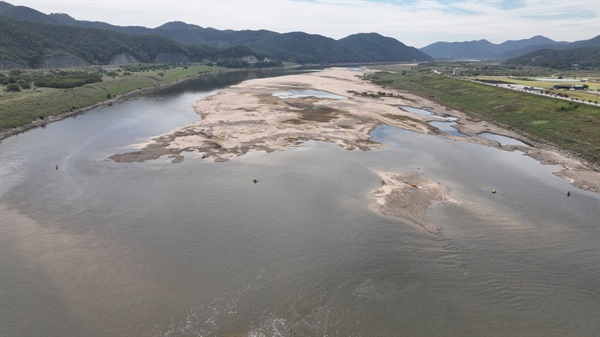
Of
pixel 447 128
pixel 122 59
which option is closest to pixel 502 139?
pixel 447 128

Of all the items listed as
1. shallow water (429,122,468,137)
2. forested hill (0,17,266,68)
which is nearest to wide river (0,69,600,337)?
shallow water (429,122,468,137)

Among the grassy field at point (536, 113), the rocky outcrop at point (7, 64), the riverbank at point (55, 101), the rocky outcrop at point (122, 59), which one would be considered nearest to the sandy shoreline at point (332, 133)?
the grassy field at point (536, 113)

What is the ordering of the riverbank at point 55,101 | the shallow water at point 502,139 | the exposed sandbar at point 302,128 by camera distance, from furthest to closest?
the riverbank at point 55,101
the shallow water at point 502,139
the exposed sandbar at point 302,128

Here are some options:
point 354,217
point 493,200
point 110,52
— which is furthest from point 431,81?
point 110,52

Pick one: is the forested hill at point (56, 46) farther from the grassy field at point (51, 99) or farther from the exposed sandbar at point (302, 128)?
the exposed sandbar at point (302, 128)

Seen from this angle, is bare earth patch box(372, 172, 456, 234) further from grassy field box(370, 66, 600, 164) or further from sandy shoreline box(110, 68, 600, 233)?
grassy field box(370, 66, 600, 164)

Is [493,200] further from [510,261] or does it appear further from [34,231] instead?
[34,231]
